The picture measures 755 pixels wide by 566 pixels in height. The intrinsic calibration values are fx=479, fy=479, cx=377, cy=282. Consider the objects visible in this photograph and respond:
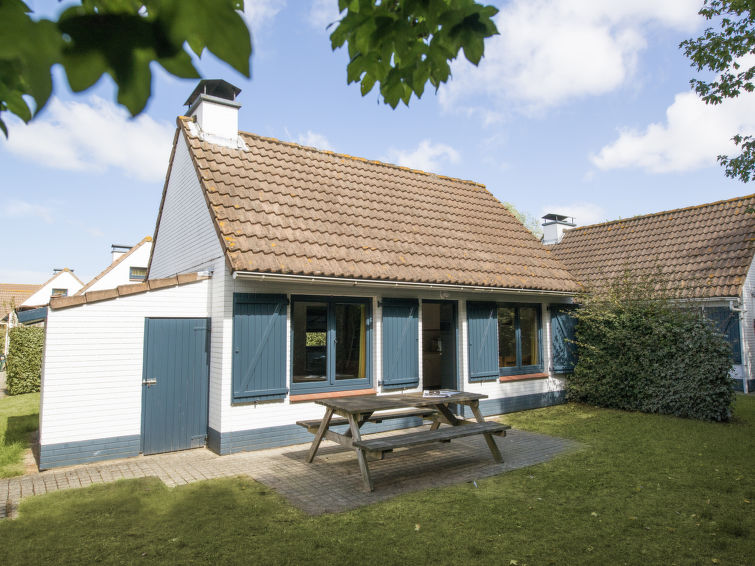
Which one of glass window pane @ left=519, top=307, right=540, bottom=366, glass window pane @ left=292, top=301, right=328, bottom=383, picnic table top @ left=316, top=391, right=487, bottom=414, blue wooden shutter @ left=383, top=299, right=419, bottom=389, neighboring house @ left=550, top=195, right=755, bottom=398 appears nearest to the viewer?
picnic table top @ left=316, top=391, right=487, bottom=414

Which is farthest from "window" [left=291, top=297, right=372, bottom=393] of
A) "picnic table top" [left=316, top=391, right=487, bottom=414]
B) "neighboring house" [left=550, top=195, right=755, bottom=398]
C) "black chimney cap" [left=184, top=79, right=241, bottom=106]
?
"neighboring house" [left=550, top=195, right=755, bottom=398]

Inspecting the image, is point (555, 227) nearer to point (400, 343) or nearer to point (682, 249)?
point (682, 249)

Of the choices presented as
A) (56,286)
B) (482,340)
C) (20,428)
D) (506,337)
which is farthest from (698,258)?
(56,286)

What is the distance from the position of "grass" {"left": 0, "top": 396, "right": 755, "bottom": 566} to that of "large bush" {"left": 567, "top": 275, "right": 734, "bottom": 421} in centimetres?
328

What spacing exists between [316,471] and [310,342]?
2469 mm

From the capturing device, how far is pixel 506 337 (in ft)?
38.2

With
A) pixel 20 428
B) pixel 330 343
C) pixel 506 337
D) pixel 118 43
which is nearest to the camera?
pixel 118 43

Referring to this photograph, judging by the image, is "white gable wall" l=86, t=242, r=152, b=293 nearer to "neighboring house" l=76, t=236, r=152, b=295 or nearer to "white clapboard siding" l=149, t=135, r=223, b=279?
"neighboring house" l=76, t=236, r=152, b=295

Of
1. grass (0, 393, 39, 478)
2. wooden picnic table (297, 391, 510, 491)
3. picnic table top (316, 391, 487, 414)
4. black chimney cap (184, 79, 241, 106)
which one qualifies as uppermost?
black chimney cap (184, 79, 241, 106)

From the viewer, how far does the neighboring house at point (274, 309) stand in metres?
7.57

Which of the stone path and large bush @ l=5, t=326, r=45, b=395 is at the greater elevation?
large bush @ l=5, t=326, r=45, b=395

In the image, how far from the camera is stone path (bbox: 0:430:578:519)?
6.03 metres

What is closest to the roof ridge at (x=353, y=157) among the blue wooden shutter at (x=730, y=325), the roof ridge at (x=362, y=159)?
the roof ridge at (x=362, y=159)

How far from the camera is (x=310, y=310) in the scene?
8.83 m
